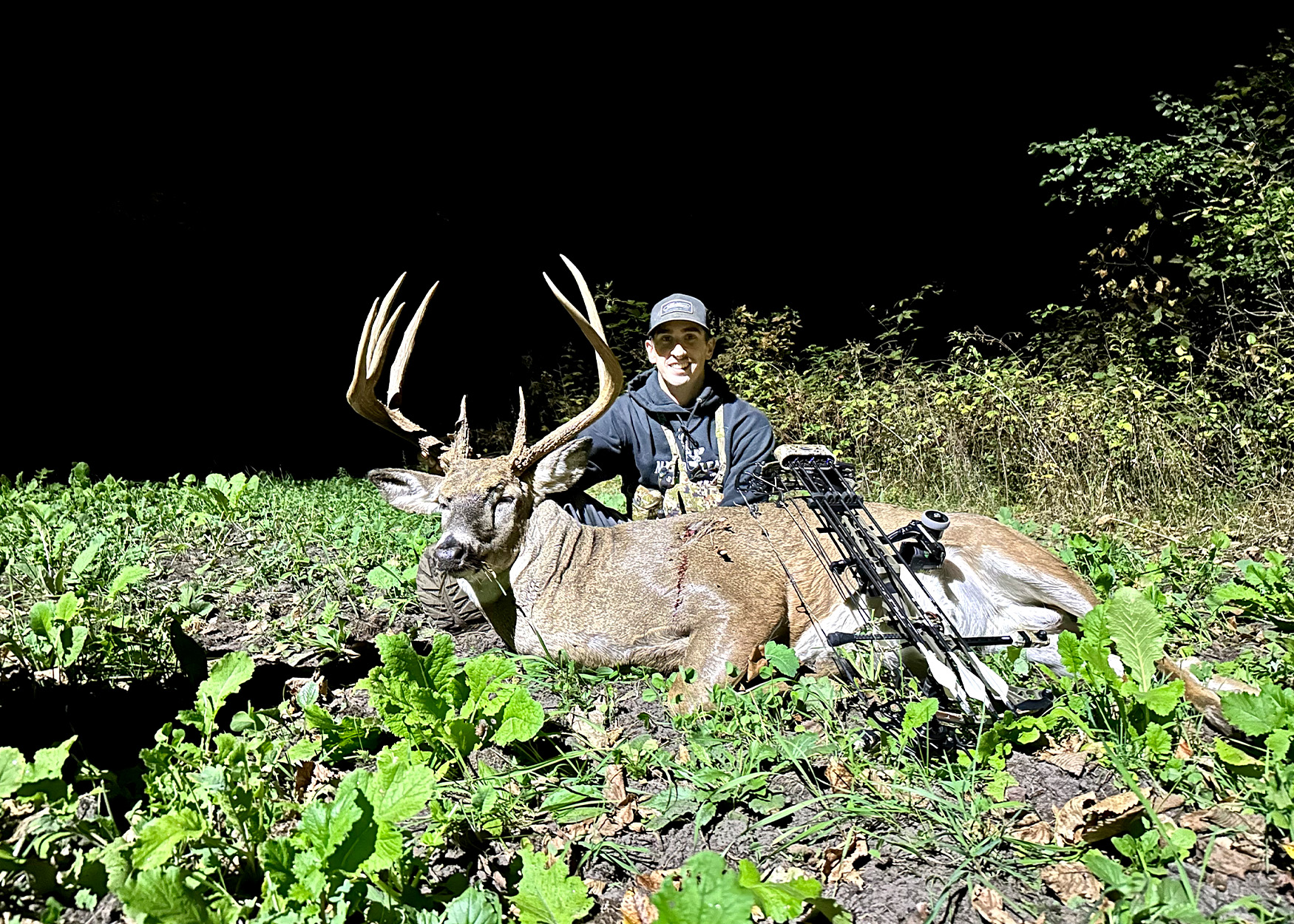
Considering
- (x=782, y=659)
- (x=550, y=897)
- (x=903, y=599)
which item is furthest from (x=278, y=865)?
(x=782, y=659)

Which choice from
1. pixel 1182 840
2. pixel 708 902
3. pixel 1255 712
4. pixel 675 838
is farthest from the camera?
pixel 675 838

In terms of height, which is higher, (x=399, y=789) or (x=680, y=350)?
(x=680, y=350)

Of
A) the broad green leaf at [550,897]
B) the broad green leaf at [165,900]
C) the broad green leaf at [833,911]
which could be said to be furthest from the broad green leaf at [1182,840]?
the broad green leaf at [165,900]

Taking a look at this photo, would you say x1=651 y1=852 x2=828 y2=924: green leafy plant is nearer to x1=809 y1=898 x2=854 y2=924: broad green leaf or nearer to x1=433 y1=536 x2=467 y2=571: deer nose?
x1=809 y1=898 x2=854 y2=924: broad green leaf

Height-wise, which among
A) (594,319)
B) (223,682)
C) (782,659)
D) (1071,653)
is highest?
(594,319)

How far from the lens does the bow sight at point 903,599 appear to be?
2.21m

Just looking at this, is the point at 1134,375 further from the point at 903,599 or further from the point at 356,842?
the point at 356,842

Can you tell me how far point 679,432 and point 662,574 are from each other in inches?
50.3

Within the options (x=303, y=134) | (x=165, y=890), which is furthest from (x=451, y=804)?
(x=303, y=134)

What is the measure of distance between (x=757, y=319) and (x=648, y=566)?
7339mm

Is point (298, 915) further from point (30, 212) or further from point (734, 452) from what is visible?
point (30, 212)

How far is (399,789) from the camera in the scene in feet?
5.56

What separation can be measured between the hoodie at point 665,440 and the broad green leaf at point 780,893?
109 inches

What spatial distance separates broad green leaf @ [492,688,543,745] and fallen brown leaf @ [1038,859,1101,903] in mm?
1153
